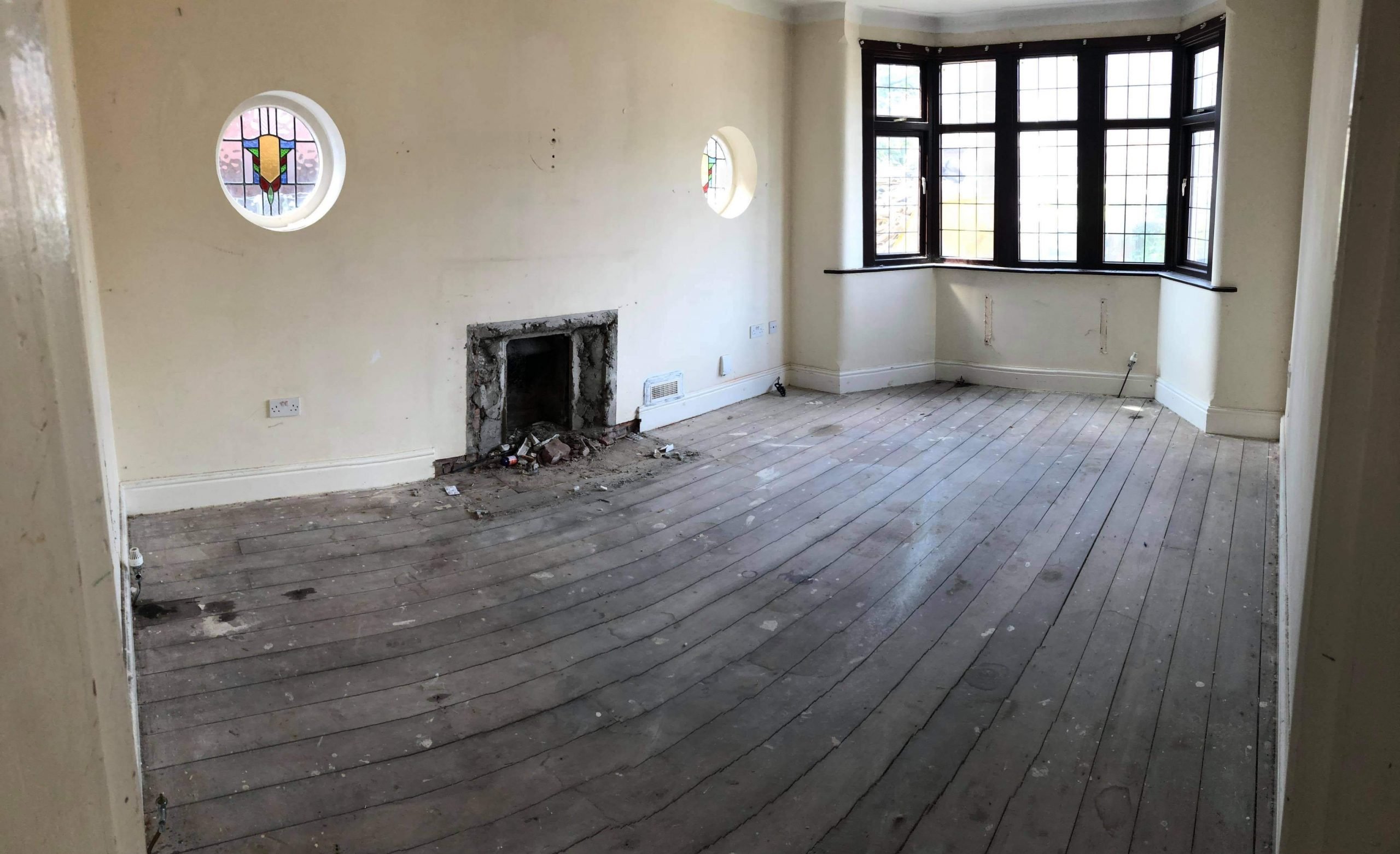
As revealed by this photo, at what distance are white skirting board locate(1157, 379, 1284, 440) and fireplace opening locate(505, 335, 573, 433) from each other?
4300 millimetres

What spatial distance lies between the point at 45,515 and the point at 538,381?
19.6 ft

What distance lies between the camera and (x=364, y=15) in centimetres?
513

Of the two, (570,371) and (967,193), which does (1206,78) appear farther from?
(570,371)

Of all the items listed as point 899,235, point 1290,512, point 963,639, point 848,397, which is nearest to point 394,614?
point 963,639

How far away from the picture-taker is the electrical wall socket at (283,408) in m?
5.18

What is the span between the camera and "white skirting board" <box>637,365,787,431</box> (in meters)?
7.02

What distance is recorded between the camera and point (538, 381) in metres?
6.55

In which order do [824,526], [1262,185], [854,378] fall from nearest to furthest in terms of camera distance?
[824,526], [1262,185], [854,378]

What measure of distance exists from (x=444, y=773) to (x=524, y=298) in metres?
3.61

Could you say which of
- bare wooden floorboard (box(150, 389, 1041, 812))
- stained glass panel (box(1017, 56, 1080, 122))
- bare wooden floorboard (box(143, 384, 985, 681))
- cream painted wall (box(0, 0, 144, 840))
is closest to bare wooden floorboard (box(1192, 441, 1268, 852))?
bare wooden floorboard (box(150, 389, 1041, 812))

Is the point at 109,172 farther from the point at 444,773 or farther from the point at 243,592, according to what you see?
the point at 444,773

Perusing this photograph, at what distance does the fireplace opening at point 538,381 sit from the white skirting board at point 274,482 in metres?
0.84

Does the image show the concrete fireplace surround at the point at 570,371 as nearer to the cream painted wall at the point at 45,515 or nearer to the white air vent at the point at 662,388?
the white air vent at the point at 662,388

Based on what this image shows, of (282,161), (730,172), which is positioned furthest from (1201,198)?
(282,161)
